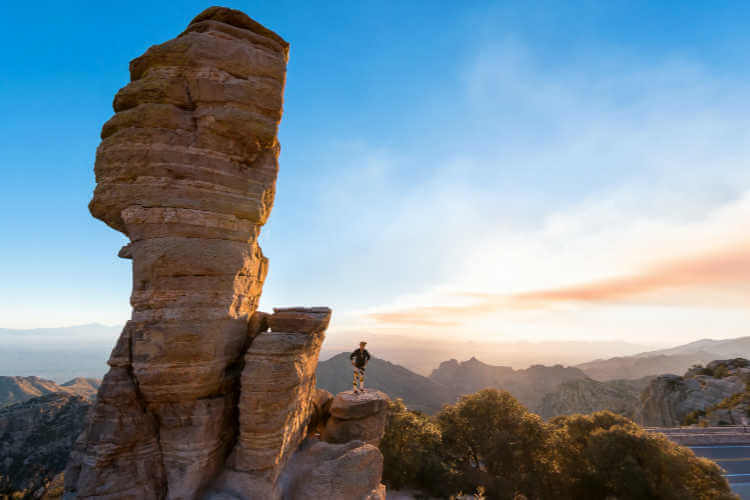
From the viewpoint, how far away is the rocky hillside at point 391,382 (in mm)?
91750

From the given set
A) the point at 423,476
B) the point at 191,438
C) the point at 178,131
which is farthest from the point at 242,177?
the point at 423,476

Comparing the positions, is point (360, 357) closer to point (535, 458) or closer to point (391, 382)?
point (535, 458)

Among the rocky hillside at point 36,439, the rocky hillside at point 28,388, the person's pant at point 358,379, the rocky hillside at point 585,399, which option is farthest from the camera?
the rocky hillside at point 28,388

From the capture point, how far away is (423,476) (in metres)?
A: 22.2

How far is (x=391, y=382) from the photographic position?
100562mm

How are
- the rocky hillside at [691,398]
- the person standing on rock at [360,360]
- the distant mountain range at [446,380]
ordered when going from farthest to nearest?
the distant mountain range at [446,380]
the rocky hillside at [691,398]
the person standing on rock at [360,360]

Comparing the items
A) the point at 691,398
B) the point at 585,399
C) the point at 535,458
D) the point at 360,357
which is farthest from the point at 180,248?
the point at 585,399

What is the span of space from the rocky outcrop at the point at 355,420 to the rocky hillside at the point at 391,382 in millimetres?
77513

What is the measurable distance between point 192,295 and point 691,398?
6554 centimetres

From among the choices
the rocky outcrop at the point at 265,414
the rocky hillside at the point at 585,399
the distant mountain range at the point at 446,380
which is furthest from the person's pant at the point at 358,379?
the rocky hillside at the point at 585,399

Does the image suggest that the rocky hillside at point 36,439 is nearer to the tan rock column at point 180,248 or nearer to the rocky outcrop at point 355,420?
the tan rock column at point 180,248

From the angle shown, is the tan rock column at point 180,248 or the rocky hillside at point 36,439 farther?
the rocky hillside at point 36,439

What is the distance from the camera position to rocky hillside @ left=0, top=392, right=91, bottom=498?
3362 cm

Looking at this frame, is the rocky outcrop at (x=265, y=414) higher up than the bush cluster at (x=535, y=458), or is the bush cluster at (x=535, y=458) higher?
the rocky outcrop at (x=265, y=414)
